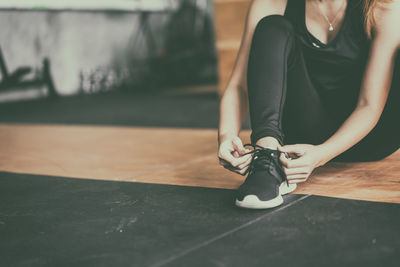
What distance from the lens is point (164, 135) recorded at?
7.70ft

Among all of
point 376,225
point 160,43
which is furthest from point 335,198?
point 160,43

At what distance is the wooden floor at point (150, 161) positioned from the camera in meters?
1.27

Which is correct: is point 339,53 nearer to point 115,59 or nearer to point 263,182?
point 263,182

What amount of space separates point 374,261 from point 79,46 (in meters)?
5.00

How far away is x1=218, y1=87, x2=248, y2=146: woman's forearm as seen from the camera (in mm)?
1192

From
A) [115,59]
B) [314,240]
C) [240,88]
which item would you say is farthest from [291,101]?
[115,59]

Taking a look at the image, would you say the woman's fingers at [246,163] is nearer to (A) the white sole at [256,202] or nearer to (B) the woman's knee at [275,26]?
(A) the white sole at [256,202]

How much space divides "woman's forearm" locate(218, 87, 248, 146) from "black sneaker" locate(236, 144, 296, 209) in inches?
4.4

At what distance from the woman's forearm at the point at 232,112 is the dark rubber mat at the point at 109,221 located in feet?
0.55

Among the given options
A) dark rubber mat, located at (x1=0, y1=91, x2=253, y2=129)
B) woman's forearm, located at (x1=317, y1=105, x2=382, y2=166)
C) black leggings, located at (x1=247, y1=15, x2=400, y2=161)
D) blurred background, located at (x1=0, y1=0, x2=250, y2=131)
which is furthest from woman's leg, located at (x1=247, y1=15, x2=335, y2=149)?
blurred background, located at (x1=0, y1=0, x2=250, y2=131)

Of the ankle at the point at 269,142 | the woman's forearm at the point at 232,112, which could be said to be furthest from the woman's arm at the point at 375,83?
the woman's forearm at the point at 232,112

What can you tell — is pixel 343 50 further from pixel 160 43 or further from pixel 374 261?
pixel 160 43

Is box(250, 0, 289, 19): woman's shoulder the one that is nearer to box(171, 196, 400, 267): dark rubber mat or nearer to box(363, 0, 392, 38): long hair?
box(363, 0, 392, 38): long hair

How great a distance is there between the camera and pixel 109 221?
42.3 inches
